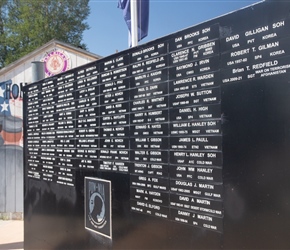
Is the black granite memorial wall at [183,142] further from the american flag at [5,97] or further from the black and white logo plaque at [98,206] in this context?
the american flag at [5,97]

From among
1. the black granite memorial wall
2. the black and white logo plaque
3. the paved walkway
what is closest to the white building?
the paved walkway

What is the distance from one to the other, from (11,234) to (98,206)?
388cm

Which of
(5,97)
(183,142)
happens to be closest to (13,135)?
(5,97)

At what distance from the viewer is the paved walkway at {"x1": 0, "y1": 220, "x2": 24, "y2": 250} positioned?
6.54 m

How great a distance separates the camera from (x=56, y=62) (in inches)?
315

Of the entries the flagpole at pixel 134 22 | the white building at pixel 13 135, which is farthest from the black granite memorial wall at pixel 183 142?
the white building at pixel 13 135

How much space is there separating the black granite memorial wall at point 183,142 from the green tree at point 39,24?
18.9m

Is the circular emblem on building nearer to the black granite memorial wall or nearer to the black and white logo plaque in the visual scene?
the black granite memorial wall

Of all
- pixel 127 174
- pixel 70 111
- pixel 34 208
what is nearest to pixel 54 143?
pixel 70 111

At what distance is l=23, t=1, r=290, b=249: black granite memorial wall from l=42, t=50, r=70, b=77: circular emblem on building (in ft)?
10.1

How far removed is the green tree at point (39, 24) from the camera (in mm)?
22516

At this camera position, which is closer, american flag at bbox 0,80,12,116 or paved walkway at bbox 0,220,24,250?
paved walkway at bbox 0,220,24,250

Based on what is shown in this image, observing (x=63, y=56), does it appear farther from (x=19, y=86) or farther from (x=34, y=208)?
(x=34, y=208)

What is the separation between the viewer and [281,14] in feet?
7.88
